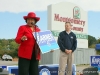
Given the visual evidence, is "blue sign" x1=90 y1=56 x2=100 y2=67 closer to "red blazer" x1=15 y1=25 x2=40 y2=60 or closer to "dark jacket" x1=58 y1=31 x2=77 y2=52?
"dark jacket" x1=58 y1=31 x2=77 y2=52

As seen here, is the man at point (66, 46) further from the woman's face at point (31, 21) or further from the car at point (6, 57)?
the car at point (6, 57)

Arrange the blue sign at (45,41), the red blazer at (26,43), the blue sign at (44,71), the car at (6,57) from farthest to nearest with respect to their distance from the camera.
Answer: the car at (6,57)
the blue sign at (44,71)
the blue sign at (45,41)
the red blazer at (26,43)

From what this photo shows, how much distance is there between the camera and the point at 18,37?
4672 mm

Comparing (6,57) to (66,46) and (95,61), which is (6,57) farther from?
(95,61)

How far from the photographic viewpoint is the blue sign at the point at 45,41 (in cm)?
486

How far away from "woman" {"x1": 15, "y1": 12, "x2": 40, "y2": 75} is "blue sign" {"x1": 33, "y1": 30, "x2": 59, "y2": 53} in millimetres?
119

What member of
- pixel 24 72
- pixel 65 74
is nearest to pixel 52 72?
pixel 65 74

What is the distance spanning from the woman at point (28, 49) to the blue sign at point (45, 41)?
0.12m

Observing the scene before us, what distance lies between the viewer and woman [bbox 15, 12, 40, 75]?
15.3 ft

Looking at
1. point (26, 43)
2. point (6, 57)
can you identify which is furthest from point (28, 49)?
point (6, 57)

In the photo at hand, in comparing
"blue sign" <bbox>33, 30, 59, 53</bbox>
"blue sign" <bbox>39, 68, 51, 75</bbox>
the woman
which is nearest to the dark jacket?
"blue sign" <bbox>39, 68, 51, 75</bbox>

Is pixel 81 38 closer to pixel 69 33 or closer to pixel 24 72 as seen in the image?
pixel 69 33

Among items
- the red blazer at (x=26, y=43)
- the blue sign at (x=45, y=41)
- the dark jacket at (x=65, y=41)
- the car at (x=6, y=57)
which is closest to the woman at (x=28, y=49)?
the red blazer at (x=26, y=43)

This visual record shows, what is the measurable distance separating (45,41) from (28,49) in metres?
0.59
